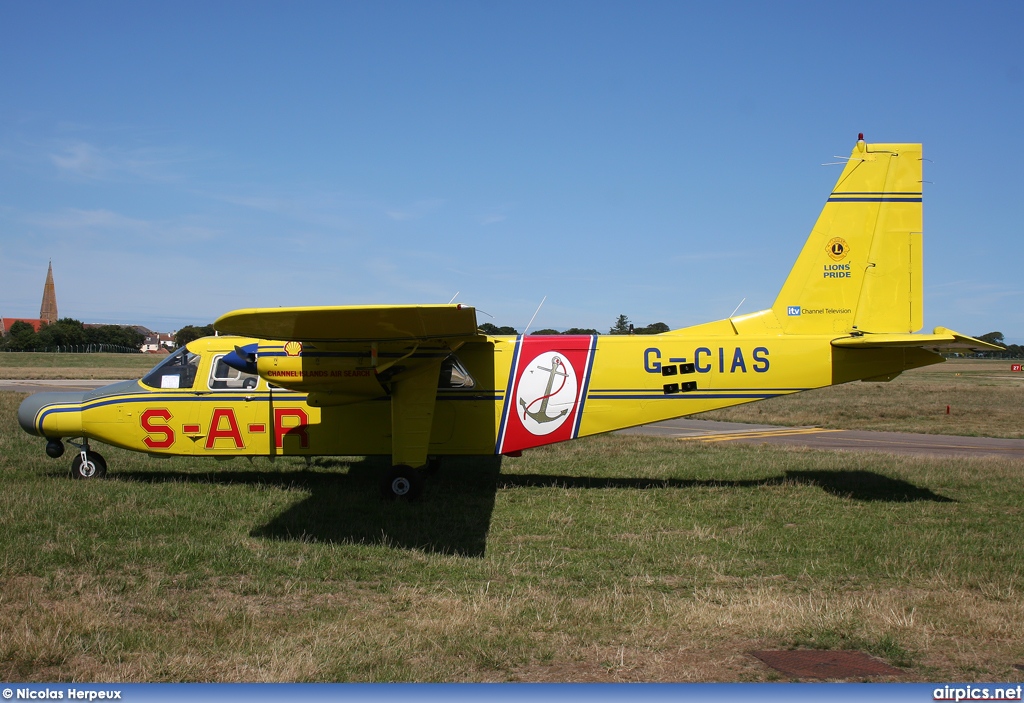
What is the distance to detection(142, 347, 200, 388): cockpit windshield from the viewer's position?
1251 cm

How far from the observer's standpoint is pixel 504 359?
40.7 feet

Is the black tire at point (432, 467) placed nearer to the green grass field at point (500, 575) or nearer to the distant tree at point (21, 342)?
the green grass field at point (500, 575)

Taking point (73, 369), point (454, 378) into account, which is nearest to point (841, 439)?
point (454, 378)

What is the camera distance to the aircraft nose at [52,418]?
12250 mm

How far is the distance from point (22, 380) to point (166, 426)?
40.7 meters

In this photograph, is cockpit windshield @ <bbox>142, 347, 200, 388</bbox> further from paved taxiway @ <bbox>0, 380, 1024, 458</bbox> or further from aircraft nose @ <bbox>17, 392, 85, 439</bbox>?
paved taxiway @ <bbox>0, 380, 1024, 458</bbox>

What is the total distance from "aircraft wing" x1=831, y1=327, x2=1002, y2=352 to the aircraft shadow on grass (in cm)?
241

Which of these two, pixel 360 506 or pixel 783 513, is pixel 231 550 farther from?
pixel 783 513

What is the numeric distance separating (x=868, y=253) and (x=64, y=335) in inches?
4399

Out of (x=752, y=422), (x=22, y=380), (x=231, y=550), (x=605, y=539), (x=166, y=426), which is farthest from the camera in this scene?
(x=22, y=380)

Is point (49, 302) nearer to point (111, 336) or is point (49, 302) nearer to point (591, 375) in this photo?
point (111, 336)

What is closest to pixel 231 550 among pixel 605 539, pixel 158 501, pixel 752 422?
pixel 158 501

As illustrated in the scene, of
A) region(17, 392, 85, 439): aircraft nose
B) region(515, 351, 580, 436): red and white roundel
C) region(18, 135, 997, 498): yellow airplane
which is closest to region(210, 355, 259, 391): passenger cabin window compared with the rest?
region(18, 135, 997, 498): yellow airplane

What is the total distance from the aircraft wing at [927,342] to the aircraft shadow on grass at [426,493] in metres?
2.41
